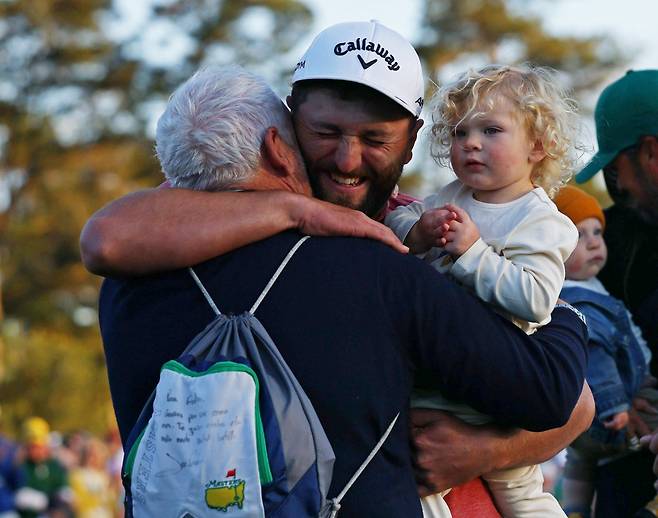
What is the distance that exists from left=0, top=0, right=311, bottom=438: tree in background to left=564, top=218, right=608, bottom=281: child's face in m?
23.6

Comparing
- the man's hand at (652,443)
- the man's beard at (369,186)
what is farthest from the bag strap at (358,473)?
the man's hand at (652,443)

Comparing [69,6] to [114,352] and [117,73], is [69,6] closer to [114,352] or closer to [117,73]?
[117,73]

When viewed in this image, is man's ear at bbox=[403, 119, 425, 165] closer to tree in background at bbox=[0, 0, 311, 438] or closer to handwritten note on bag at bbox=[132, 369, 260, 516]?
handwritten note on bag at bbox=[132, 369, 260, 516]

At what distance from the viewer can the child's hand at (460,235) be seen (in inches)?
131

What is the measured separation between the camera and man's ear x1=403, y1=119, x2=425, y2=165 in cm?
370

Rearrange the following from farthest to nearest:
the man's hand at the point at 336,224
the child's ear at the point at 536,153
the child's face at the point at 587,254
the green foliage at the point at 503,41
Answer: the green foliage at the point at 503,41 < the child's face at the point at 587,254 < the child's ear at the point at 536,153 < the man's hand at the point at 336,224

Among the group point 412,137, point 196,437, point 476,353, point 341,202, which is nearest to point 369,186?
point 341,202

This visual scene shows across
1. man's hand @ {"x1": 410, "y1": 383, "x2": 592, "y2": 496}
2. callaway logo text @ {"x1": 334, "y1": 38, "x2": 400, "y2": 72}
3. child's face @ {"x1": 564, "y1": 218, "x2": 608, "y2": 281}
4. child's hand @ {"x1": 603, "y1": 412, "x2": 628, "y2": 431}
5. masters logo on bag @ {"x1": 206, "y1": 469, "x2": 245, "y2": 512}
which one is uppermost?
callaway logo text @ {"x1": 334, "y1": 38, "x2": 400, "y2": 72}

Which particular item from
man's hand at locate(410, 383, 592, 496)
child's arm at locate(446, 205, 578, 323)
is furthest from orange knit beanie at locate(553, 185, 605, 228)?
man's hand at locate(410, 383, 592, 496)

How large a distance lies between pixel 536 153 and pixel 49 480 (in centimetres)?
1324

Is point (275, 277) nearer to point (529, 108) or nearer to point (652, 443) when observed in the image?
point (529, 108)

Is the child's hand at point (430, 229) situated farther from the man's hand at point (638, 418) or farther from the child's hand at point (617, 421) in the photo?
the man's hand at point (638, 418)

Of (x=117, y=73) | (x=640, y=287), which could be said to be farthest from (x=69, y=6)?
(x=640, y=287)

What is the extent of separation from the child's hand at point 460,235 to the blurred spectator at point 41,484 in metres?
13.0
